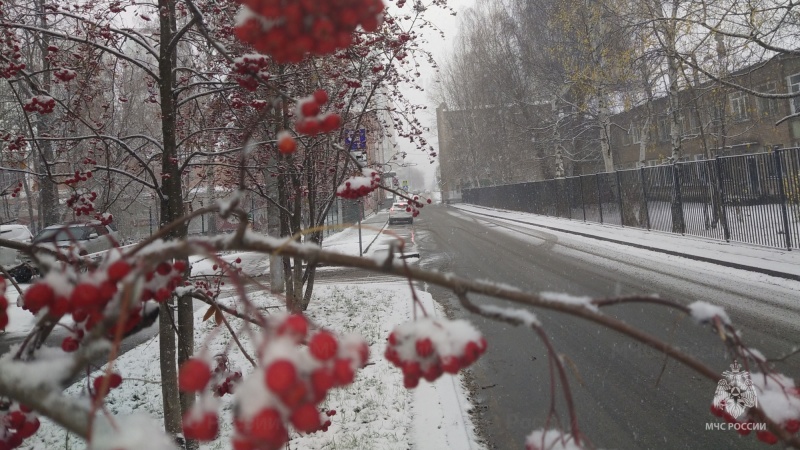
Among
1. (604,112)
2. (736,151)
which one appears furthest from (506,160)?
(604,112)

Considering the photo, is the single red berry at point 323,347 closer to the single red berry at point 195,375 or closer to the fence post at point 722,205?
the single red berry at point 195,375

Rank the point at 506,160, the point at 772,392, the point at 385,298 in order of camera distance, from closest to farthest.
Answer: the point at 772,392 < the point at 385,298 < the point at 506,160

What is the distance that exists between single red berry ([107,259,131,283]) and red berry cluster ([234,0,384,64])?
0.45m

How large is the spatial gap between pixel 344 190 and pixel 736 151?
32597mm

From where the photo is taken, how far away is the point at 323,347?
63cm

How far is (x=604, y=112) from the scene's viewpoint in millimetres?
17359

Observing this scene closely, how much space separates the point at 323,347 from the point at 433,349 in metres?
0.28

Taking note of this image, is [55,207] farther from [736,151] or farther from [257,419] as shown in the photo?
[736,151]

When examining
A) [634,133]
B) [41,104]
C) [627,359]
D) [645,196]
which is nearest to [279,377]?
[41,104]

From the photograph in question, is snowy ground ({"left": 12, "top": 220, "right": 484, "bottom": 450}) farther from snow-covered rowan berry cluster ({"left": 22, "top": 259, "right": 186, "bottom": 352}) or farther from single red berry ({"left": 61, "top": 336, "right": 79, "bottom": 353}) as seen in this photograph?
snow-covered rowan berry cluster ({"left": 22, "top": 259, "right": 186, "bottom": 352})

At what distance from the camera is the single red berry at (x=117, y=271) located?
0.81 m

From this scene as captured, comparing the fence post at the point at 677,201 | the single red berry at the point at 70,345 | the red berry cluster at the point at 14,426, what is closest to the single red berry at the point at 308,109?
the single red berry at the point at 70,345

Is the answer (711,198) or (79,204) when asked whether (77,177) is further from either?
(711,198)

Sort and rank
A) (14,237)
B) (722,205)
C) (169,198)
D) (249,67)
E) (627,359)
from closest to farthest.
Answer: (249,67)
(169,198)
(627,359)
(14,237)
(722,205)
